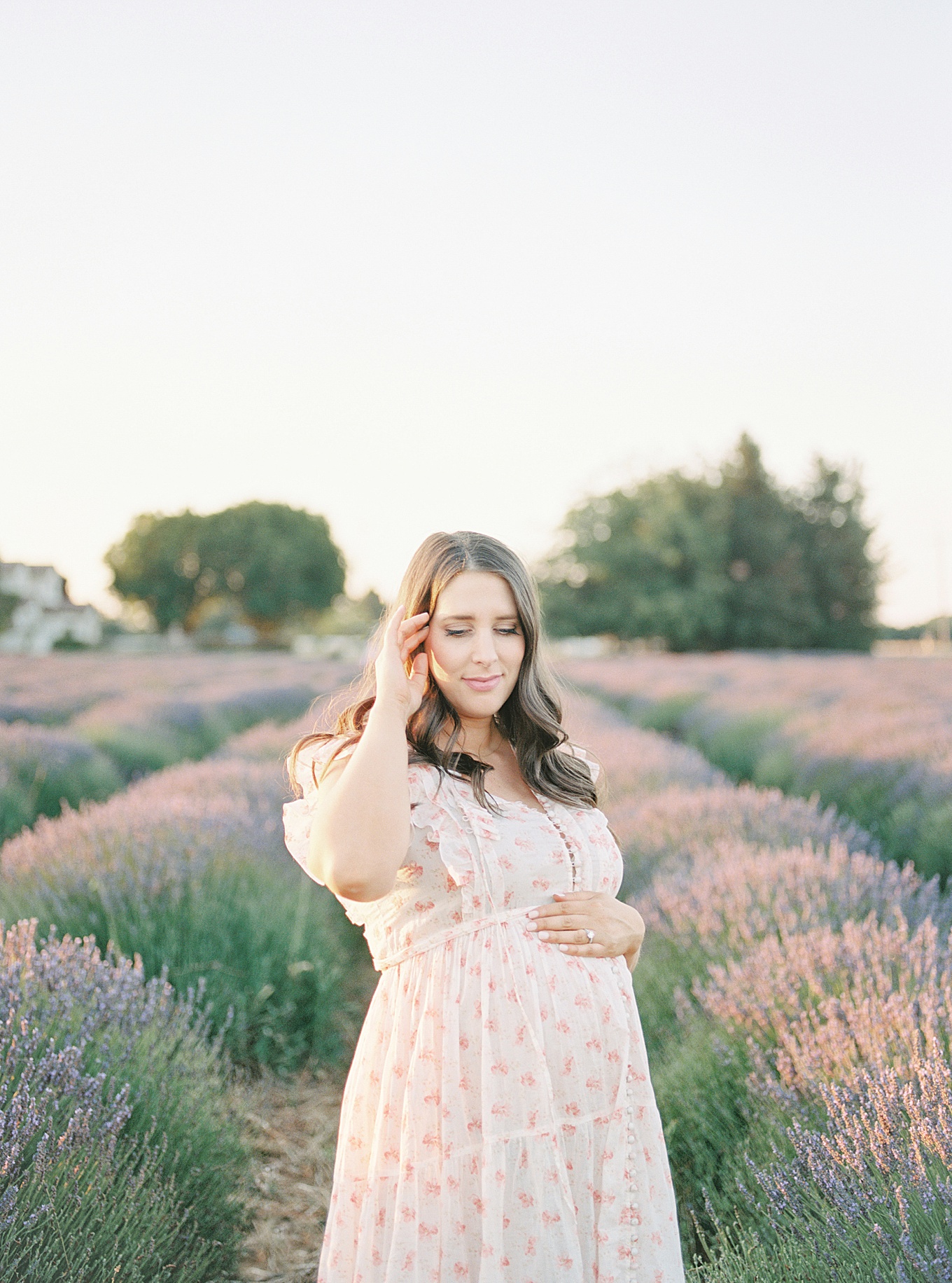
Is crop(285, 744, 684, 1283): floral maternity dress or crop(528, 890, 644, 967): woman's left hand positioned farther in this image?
crop(528, 890, 644, 967): woman's left hand

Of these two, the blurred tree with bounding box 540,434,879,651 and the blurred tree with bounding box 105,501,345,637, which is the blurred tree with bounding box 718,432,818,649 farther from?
the blurred tree with bounding box 105,501,345,637

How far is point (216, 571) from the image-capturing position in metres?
50.9

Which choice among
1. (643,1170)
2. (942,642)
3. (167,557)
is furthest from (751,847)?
(167,557)

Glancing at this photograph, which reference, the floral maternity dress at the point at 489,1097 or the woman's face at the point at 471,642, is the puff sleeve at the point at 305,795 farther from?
the woman's face at the point at 471,642

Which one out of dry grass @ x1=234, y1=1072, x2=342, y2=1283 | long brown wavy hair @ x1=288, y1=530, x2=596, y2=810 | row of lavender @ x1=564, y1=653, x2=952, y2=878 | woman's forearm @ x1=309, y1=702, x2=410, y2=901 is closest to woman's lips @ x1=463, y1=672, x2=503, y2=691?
long brown wavy hair @ x1=288, y1=530, x2=596, y2=810

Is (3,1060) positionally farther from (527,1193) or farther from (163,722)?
(163,722)

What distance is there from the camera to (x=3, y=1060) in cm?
166

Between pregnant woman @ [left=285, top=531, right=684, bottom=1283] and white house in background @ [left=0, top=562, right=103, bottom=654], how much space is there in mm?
48273

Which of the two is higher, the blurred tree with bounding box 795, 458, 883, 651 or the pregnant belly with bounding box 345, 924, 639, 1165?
the blurred tree with bounding box 795, 458, 883, 651

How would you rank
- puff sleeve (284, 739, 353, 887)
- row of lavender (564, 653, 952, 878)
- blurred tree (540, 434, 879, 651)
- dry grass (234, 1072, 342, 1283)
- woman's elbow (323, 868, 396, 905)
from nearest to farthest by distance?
woman's elbow (323, 868, 396, 905), puff sleeve (284, 739, 353, 887), dry grass (234, 1072, 342, 1283), row of lavender (564, 653, 952, 878), blurred tree (540, 434, 879, 651)

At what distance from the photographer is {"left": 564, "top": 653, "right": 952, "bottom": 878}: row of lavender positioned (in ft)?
15.1

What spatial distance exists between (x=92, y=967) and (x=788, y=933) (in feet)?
6.13

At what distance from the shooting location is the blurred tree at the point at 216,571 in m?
50.6

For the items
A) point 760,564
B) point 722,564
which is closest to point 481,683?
point 722,564
